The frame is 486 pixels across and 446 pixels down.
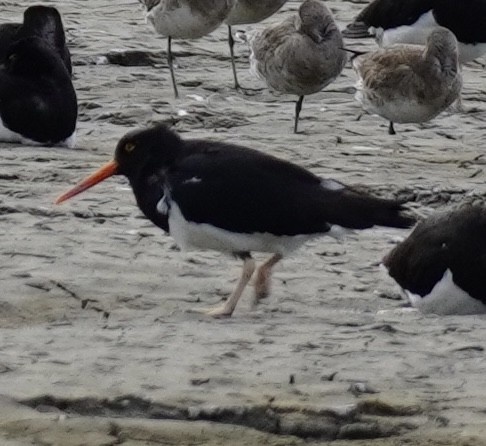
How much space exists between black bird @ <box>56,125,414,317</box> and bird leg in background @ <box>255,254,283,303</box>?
11 cm

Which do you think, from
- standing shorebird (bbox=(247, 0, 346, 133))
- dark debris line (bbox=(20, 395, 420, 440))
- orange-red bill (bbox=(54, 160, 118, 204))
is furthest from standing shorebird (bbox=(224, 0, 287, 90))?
dark debris line (bbox=(20, 395, 420, 440))

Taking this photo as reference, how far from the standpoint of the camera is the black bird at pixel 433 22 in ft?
42.9

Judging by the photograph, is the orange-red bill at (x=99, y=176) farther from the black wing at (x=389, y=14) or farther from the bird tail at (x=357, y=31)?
the bird tail at (x=357, y=31)

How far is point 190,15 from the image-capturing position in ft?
40.6

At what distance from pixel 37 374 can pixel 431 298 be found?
224 cm

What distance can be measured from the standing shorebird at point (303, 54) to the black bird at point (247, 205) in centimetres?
403

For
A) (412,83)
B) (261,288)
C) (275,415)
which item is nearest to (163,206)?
(261,288)

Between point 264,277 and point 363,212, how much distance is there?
1.99 ft

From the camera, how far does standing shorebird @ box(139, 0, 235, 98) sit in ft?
40.5

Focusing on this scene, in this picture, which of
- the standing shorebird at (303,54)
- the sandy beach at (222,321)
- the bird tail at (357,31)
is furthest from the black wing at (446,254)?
the bird tail at (357,31)

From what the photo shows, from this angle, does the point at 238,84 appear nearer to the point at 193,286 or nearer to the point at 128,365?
the point at 193,286

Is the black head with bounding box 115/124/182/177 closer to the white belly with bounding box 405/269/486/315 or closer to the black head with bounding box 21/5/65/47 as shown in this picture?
the white belly with bounding box 405/269/486/315

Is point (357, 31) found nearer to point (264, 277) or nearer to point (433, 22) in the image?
point (433, 22)

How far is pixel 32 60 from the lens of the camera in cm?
1082
